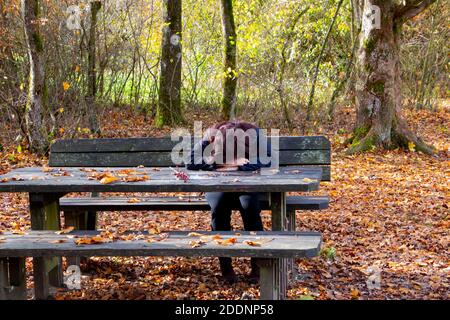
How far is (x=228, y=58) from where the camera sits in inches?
572

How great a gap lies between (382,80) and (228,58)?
3.97 metres

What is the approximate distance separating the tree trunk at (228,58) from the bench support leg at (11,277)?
1018 centimetres

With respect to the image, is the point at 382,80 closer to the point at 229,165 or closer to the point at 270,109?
the point at 270,109

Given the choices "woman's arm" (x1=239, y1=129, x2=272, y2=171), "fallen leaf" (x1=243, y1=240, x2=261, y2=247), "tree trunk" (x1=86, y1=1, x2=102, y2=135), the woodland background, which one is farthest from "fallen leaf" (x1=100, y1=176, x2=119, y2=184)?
"tree trunk" (x1=86, y1=1, x2=102, y2=135)

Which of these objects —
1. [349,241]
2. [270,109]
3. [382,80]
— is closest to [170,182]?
[349,241]

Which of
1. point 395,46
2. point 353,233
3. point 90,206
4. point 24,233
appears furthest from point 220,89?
point 24,233

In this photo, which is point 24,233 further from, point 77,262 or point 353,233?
point 353,233

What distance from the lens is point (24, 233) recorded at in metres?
4.72

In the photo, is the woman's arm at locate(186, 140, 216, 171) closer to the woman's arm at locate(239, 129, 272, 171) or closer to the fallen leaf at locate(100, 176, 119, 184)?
the woman's arm at locate(239, 129, 272, 171)

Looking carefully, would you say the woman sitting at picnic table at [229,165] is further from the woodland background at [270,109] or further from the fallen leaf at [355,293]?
the fallen leaf at [355,293]

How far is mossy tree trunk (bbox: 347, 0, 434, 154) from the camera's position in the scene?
11.6 metres

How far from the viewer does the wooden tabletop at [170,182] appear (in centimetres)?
477

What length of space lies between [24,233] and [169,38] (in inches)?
448

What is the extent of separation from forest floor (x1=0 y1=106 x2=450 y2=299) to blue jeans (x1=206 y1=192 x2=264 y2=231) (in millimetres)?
455
